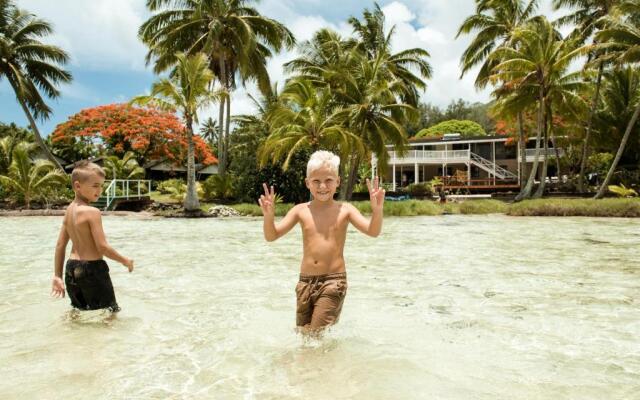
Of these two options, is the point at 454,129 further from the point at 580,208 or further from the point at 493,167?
the point at 580,208

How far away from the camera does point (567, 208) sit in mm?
20125

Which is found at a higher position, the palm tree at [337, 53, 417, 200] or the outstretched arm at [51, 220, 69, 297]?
the palm tree at [337, 53, 417, 200]

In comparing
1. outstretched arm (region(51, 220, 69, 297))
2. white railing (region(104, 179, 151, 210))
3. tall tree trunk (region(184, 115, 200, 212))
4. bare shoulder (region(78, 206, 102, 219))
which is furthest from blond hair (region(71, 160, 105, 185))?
white railing (region(104, 179, 151, 210))

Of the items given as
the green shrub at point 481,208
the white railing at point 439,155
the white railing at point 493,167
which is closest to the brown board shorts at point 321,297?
the green shrub at point 481,208

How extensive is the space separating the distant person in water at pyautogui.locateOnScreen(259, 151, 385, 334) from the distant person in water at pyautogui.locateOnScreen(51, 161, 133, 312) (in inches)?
54.0

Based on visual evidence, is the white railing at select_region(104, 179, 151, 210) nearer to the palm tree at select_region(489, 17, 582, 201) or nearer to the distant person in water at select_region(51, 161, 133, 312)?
the palm tree at select_region(489, 17, 582, 201)

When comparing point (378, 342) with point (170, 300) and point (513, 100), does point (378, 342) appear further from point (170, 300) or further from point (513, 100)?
point (513, 100)

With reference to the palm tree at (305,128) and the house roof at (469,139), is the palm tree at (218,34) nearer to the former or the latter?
the palm tree at (305,128)

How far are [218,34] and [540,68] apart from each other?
16.7m

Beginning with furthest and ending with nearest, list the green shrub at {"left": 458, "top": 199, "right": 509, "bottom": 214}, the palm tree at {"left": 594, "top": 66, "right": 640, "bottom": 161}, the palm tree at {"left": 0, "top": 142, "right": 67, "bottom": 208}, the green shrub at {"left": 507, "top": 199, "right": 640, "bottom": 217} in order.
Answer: the palm tree at {"left": 594, "top": 66, "right": 640, "bottom": 161}
the palm tree at {"left": 0, "top": 142, "right": 67, "bottom": 208}
the green shrub at {"left": 458, "top": 199, "right": 509, "bottom": 214}
the green shrub at {"left": 507, "top": 199, "right": 640, "bottom": 217}

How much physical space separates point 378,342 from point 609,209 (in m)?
19.2

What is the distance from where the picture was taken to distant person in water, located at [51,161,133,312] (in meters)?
3.59

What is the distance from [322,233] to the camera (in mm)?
3191

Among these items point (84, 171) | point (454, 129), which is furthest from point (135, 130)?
point (454, 129)
